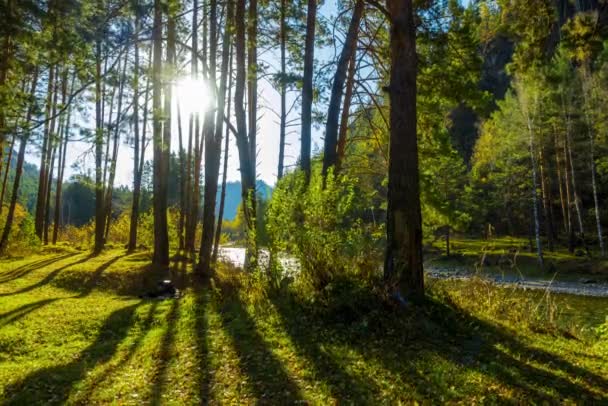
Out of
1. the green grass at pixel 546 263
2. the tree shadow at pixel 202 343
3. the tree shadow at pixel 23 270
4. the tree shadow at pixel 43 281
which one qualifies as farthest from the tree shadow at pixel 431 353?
the green grass at pixel 546 263

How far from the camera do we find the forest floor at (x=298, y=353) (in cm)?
335

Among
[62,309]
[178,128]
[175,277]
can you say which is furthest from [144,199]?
[62,309]

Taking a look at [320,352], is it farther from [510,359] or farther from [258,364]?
[510,359]

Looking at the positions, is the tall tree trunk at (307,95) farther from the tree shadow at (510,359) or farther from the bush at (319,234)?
the tree shadow at (510,359)

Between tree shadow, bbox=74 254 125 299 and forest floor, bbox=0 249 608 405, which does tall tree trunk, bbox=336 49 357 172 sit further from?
tree shadow, bbox=74 254 125 299

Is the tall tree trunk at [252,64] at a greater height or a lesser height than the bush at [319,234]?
greater

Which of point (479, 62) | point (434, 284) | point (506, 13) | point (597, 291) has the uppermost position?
point (506, 13)

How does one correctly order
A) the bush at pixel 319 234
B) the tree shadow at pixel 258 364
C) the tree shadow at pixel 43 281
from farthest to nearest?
the tree shadow at pixel 43 281 < the bush at pixel 319 234 < the tree shadow at pixel 258 364

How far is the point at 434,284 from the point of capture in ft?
21.1

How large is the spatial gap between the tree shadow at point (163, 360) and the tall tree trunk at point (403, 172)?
8.61 ft

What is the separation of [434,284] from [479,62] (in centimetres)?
428

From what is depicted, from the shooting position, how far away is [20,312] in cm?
697

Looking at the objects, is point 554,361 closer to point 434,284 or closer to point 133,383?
point 434,284

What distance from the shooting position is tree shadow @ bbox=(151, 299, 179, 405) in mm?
3483
